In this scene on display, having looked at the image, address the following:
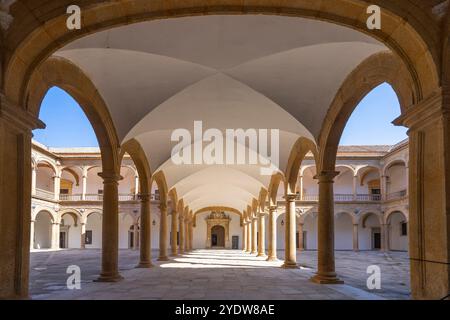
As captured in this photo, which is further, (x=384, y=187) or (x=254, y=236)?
(x=384, y=187)

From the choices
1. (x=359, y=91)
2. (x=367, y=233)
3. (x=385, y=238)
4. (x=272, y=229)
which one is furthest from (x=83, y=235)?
(x=359, y=91)

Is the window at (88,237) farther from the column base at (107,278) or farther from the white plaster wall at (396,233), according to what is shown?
the column base at (107,278)

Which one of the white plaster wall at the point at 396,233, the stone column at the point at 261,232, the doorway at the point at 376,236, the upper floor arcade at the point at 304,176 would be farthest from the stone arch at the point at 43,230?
the white plaster wall at the point at 396,233

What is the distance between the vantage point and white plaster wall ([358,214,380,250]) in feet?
118

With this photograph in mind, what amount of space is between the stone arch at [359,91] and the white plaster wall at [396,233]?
2514 centimetres

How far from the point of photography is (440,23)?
17.3ft

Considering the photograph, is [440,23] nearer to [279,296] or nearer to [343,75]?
[343,75]

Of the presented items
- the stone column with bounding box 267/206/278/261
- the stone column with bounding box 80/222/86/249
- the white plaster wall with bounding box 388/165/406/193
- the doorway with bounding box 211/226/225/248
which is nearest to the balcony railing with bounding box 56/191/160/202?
the stone column with bounding box 80/222/86/249

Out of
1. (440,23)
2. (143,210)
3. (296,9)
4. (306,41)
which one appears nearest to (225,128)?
(143,210)

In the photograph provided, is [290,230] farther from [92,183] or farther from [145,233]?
[92,183]

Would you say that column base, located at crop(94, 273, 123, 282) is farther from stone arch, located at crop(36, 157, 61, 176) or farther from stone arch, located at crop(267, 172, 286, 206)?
stone arch, located at crop(36, 157, 61, 176)

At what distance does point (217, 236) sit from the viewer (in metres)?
43.1

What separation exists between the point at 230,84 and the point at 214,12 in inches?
169
